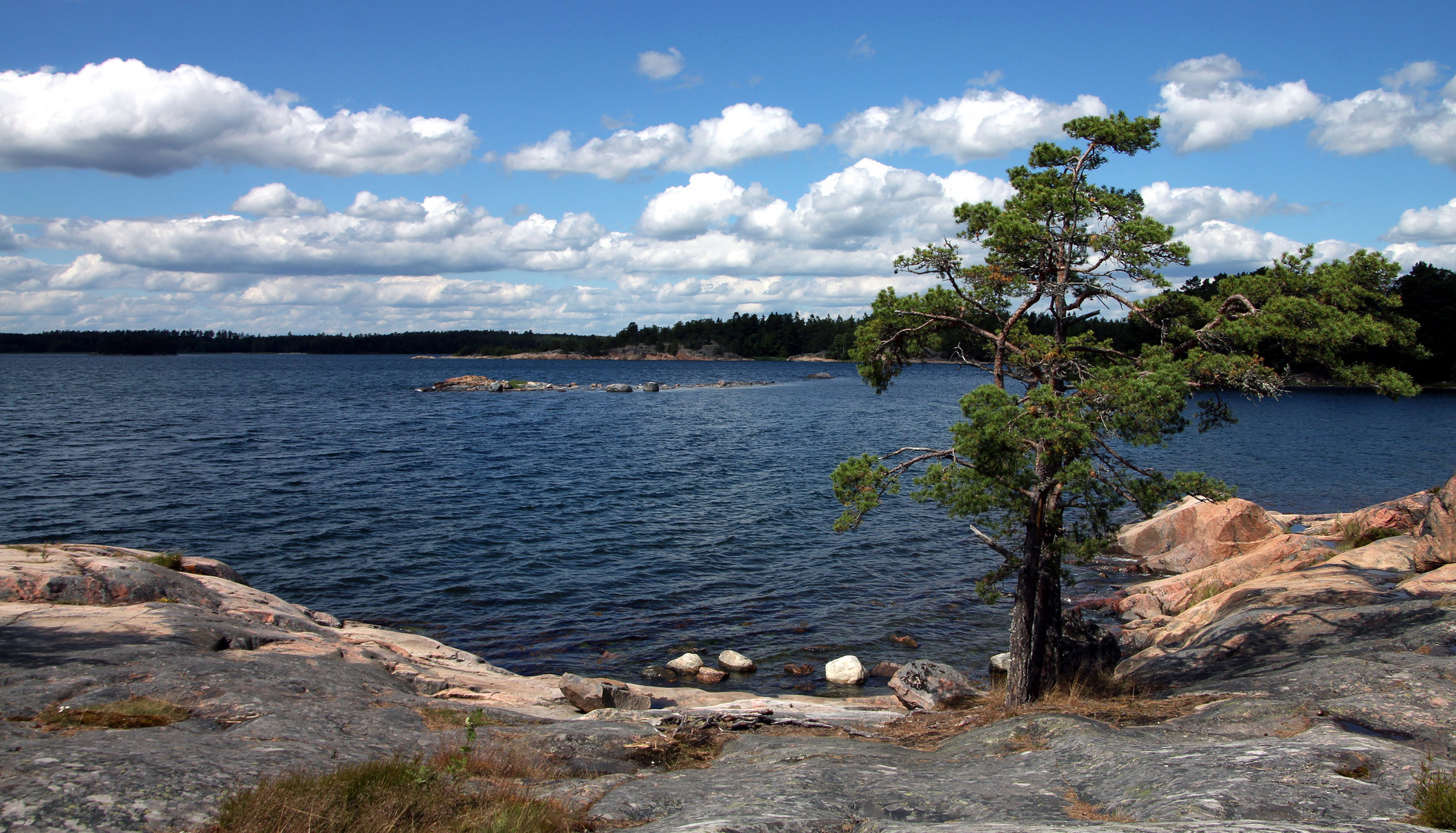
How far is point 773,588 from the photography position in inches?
1017

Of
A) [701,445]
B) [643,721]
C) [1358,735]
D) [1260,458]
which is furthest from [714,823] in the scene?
[1260,458]

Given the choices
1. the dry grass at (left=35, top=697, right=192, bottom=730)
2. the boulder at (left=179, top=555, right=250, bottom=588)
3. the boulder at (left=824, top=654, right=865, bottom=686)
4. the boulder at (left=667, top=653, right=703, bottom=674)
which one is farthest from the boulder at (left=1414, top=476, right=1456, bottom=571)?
the boulder at (left=179, top=555, right=250, bottom=588)

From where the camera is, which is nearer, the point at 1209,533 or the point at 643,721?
the point at 643,721

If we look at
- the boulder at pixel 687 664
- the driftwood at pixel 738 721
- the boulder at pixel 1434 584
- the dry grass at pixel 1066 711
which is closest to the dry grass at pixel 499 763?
the driftwood at pixel 738 721

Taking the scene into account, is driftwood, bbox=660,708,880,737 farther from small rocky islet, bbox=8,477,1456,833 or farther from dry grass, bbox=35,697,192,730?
dry grass, bbox=35,697,192,730

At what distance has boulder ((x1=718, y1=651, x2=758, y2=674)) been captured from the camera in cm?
1956

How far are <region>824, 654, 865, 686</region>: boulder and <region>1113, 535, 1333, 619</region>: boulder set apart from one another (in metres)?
9.80

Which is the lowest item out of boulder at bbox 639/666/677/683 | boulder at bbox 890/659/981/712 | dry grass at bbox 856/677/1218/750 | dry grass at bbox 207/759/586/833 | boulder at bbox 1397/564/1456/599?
boulder at bbox 639/666/677/683

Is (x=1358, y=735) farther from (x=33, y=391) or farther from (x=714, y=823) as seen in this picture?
(x=33, y=391)

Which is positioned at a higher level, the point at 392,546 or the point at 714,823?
the point at 714,823

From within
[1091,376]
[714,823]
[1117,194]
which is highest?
[1117,194]

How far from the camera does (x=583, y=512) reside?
119 feet

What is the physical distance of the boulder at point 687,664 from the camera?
19156mm

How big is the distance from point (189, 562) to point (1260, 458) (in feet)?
193
